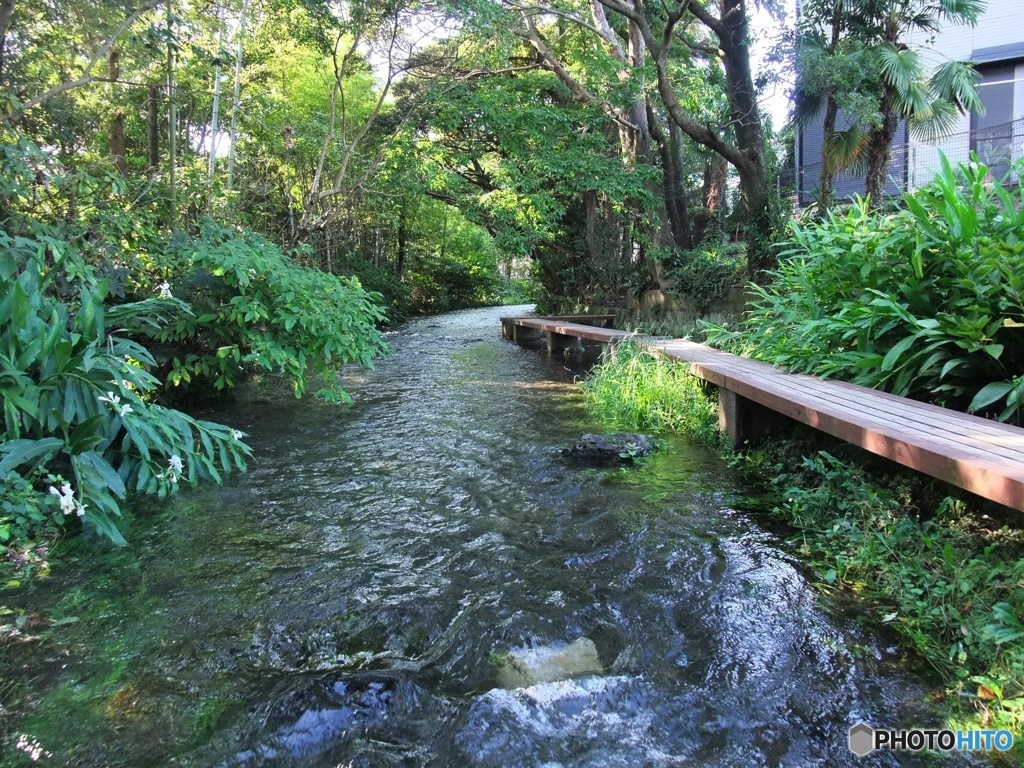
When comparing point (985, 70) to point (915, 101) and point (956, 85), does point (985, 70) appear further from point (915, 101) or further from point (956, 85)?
point (915, 101)

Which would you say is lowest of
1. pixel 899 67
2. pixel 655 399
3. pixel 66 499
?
pixel 655 399

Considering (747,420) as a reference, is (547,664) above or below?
below

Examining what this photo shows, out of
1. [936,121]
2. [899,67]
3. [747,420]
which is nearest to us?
[747,420]

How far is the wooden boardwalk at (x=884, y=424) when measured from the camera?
2445mm

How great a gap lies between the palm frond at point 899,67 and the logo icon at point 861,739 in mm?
10671

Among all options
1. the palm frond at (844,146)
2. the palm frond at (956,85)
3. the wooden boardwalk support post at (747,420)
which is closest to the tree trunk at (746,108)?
the palm frond at (844,146)

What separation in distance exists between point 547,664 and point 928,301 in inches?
135

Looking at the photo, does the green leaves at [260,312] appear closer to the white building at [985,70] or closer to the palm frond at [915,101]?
the palm frond at [915,101]

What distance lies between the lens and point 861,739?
2.13 m

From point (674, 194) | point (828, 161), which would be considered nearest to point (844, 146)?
point (828, 161)

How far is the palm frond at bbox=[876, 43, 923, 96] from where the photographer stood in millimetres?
9820

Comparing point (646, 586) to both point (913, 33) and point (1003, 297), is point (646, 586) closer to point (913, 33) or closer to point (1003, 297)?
point (1003, 297)

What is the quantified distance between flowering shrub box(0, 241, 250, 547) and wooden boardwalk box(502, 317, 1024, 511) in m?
3.62

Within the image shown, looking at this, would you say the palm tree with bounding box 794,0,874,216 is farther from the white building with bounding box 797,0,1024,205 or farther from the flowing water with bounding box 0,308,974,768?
the flowing water with bounding box 0,308,974,768
